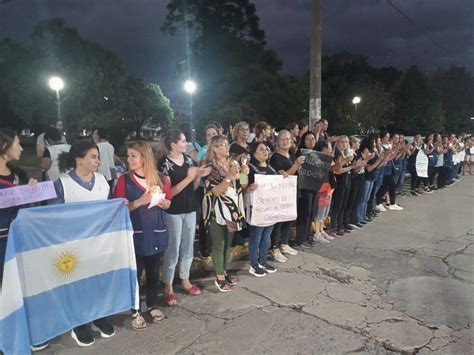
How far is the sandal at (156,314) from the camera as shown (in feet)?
12.8

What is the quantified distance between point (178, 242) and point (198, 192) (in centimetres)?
155

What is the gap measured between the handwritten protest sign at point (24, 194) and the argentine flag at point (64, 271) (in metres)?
0.19

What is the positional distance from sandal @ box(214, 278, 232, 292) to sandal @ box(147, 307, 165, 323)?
87cm

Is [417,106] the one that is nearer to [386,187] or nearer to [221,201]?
[386,187]

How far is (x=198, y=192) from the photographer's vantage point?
572 cm

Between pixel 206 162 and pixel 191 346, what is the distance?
2.06 metres

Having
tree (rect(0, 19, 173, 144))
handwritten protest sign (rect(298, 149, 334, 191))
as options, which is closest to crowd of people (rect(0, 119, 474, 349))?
handwritten protest sign (rect(298, 149, 334, 191))

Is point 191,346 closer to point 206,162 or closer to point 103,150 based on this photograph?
point 206,162

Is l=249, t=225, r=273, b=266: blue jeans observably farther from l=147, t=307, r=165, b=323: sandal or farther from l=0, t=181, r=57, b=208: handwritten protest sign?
l=0, t=181, r=57, b=208: handwritten protest sign

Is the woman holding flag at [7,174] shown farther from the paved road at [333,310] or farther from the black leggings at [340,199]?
the black leggings at [340,199]

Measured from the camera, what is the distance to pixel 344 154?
22.6 feet

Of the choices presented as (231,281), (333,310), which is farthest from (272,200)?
(333,310)

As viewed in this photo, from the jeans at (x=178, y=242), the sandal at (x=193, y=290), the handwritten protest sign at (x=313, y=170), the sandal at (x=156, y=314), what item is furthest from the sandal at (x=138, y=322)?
the handwritten protest sign at (x=313, y=170)

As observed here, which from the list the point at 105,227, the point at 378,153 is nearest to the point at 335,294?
the point at 105,227
